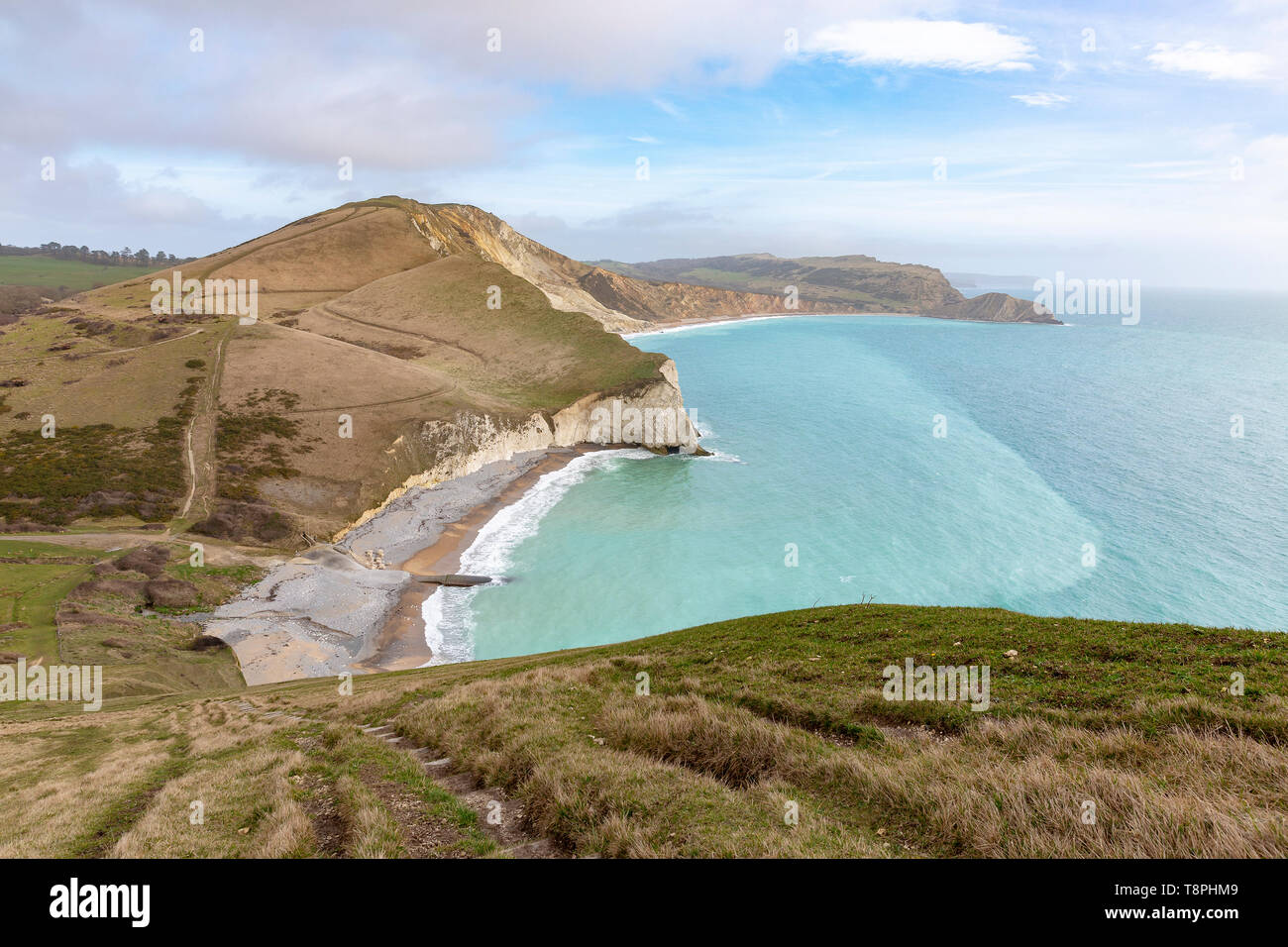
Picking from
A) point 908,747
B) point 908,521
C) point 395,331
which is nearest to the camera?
point 908,747

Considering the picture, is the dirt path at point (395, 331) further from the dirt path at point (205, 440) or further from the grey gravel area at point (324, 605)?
the grey gravel area at point (324, 605)

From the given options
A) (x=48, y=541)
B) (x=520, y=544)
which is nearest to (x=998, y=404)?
(x=520, y=544)

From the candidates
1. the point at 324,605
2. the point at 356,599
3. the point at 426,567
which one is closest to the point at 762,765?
the point at 324,605

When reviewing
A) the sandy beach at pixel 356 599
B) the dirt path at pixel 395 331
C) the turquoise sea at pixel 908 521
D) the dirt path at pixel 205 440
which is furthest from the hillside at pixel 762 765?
the dirt path at pixel 395 331

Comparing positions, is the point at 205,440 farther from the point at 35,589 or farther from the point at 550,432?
the point at 550,432
